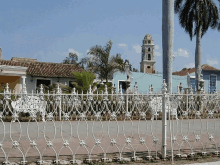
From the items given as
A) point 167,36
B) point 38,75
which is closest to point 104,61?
point 38,75

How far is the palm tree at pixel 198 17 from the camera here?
18234 millimetres

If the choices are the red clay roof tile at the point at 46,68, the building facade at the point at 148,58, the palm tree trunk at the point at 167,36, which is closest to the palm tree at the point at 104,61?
the red clay roof tile at the point at 46,68

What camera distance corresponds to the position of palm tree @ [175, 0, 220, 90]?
59.8 ft

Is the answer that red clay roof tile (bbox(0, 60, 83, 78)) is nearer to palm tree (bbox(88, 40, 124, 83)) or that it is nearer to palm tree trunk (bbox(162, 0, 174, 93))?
palm tree (bbox(88, 40, 124, 83))

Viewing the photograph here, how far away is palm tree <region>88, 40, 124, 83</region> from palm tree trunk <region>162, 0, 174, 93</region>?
9.14 m

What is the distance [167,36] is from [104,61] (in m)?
9.54

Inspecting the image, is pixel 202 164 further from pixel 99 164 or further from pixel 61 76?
pixel 61 76

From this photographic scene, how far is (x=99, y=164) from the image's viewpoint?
14.3 ft

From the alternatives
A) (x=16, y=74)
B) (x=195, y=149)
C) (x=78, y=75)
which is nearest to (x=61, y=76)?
(x=16, y=74)

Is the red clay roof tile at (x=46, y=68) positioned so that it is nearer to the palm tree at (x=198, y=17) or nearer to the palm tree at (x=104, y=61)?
the palm tree at (x=104, y=61)

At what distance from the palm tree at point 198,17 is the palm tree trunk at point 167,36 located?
27.5ft

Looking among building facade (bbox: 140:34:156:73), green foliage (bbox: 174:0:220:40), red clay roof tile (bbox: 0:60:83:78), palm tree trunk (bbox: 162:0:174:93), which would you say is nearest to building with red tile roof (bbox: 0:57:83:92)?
red clay roof tile (bbox: 0:60:83:78)

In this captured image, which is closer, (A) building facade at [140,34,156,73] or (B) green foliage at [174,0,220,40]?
(B) green foliage at [174,0,220,40]

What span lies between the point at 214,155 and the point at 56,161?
3069 mm
